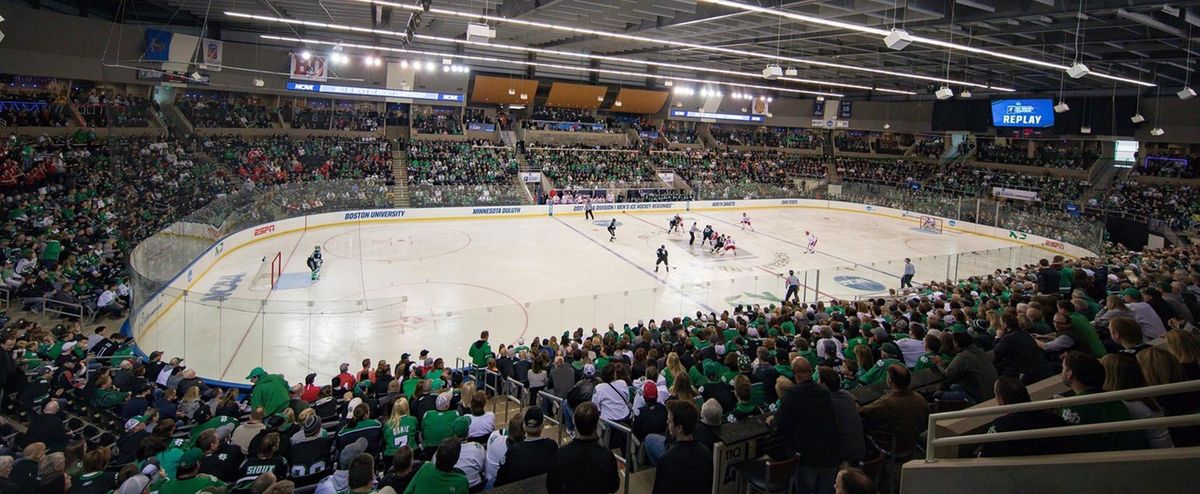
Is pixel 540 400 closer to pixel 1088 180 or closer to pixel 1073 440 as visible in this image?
pixel 1073 440

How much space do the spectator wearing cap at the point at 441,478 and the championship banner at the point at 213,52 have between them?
3080 cm

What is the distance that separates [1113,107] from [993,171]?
9973mm

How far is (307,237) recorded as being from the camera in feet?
82.4

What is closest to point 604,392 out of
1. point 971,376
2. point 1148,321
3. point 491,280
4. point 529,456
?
point 529,456

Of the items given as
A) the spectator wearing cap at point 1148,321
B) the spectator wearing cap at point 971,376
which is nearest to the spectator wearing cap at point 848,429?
the spectator wearing cap at point 971,376

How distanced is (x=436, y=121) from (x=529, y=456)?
38742 millimetres

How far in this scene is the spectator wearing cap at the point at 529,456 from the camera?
4188 mm

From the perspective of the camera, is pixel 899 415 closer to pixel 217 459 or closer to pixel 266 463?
pixel 266 463

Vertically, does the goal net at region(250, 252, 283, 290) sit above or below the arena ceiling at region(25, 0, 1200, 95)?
below

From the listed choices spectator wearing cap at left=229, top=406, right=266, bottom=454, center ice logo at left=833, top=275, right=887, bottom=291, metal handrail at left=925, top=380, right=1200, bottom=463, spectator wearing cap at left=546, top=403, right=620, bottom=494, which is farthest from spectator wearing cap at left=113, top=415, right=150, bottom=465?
center ice logo at left=833, top=275, right=887, bottom=291

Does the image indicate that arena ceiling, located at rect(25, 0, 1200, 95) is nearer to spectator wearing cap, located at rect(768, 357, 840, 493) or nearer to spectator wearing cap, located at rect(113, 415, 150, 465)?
spectator wearing cap, located at rect(768, 357, 840, 493)

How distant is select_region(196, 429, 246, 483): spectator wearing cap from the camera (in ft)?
17.3

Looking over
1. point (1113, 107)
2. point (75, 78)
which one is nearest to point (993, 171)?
point (1113, 107)

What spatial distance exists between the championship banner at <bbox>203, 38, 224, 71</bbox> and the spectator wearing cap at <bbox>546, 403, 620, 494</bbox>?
1236 inches
